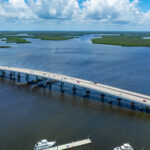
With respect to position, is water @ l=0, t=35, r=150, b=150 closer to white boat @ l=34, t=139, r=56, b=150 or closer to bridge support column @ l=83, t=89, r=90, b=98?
white boat @ l=34, t=139, r=56, b=150

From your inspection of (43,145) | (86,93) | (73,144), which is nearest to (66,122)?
(73,144)

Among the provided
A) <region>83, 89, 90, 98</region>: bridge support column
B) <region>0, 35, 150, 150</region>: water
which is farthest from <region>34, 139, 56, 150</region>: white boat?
<region>83, 89, 90, 98</region>: bridge support column

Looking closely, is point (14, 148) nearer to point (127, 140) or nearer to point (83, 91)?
point (127, 140)

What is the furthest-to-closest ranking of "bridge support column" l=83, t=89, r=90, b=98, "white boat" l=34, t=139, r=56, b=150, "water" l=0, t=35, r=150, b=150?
"bridge support column" l=83, t=89, r=90, b=98 → "water" l=0, t=35, r=150, b=150 → "white boat" l=34, t=139, r=56, b=150

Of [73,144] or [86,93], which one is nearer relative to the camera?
[73,144]

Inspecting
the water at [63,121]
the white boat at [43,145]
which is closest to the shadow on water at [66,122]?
the water at [63,121]

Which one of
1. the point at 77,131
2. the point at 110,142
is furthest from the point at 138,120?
the point at 77,131

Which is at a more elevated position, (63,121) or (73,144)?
(63,121)

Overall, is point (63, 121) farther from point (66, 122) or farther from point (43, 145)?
point (43, 145)

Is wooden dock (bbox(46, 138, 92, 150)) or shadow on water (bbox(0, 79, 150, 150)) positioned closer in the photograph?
wooden dock (bbox(46, 138, 92, 150))

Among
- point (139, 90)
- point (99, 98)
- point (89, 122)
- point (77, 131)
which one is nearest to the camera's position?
point (77, 131)

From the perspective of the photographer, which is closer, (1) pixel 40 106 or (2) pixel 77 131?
(2) pixel 77 131
